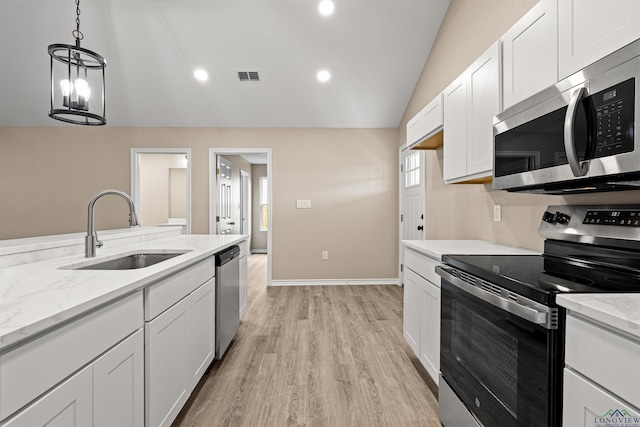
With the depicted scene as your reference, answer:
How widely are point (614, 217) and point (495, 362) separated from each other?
2.49 ft

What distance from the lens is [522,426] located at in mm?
1016

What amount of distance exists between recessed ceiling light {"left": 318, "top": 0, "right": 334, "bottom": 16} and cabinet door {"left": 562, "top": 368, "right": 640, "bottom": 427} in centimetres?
348

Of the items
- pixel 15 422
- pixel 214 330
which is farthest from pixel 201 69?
pixel 15 422

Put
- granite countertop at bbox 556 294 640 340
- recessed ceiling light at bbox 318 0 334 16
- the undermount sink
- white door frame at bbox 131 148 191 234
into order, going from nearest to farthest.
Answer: granite countertop at bbox 556 294 640 340 → the undermount sink → recessed ceiling light at bbox 318 0 334 16 → white door frame at bbox 131 148 191 234

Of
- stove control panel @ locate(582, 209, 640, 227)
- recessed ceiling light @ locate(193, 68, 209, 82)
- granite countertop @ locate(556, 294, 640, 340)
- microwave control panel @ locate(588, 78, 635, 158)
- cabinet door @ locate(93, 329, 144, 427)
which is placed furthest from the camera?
recessed ceiling light @ locate(193, 68, 209, 82)

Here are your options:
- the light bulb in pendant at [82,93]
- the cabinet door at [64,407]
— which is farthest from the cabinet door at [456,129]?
the light bulb in pendant at [82,93]

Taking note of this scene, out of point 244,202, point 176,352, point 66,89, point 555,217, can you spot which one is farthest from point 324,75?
point 244,202

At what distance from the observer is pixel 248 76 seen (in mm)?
4023

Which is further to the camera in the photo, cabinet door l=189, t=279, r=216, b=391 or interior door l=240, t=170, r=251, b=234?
interior door l=240, t=170, r=251, b=234

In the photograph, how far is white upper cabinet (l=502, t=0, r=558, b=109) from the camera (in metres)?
1.33

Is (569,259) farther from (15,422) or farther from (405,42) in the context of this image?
(405,42)

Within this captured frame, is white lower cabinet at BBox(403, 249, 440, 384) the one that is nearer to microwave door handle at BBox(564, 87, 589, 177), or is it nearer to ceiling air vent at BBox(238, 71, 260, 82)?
microwave door handle at BBox(564, 87, 589, 177)

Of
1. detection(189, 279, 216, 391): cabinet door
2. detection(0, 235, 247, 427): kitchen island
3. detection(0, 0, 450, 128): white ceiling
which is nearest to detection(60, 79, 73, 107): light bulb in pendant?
detection(0, 235, 247, 427): kitchen island

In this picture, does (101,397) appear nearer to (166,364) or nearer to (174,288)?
(166,364)
